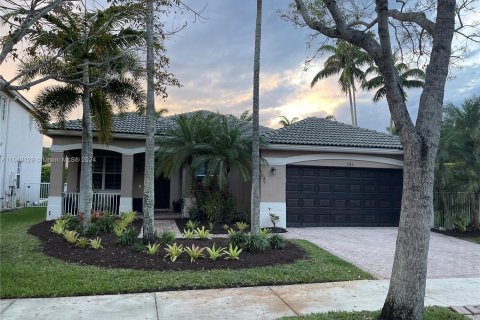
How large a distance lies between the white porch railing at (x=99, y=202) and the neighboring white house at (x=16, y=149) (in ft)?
15.8

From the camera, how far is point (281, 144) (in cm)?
1516

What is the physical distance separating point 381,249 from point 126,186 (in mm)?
10208

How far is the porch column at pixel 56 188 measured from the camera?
15398mm

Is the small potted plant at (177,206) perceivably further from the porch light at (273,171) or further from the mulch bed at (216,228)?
the porch light at (273,171)


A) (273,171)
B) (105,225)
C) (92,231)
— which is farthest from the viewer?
(273,171)

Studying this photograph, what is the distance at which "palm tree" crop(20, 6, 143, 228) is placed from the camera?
7.72m

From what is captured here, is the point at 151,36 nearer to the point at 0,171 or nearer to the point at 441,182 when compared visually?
the point at 441,182

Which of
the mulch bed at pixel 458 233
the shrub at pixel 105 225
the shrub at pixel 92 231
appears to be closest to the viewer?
the shrub at pixel 92 231

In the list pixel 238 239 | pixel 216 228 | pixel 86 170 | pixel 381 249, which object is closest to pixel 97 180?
pixel 86 170

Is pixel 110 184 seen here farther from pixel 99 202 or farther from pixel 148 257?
pixel 148 257

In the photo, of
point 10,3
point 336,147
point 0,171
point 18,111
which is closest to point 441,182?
point 336,147

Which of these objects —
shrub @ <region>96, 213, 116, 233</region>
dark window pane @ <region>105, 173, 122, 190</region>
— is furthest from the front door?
shrub @ <region>96, 213, 116, 233</region>

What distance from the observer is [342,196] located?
1600cm

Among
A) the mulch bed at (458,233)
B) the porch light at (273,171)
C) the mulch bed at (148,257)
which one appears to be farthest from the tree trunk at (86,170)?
the mulch bed at (458,233)
